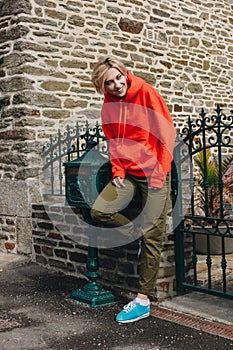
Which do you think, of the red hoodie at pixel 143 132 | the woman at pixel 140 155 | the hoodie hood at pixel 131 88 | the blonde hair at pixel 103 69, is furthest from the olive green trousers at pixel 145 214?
the blonde hair at pixel 103 69

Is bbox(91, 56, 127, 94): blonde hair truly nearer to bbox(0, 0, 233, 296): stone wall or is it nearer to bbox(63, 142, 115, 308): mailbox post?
bbox(63, 142, 115, 308): mailbox post

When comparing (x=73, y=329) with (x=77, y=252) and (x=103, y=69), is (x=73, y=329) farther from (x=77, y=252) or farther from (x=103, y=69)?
(x=103, y=69)

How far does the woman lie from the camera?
13.4ft

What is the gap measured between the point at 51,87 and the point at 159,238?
12.4ft

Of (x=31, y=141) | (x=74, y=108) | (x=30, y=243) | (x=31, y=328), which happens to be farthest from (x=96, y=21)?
(x=31, y=328)

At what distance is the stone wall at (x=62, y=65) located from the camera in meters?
6.87

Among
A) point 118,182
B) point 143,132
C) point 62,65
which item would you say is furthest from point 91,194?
point 62,65

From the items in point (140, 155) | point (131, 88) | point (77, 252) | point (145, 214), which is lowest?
point (77, 252)

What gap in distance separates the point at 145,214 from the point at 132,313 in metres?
0.80

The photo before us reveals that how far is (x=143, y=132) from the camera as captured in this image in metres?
4.12

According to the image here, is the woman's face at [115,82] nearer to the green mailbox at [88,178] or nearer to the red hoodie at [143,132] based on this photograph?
the red hoodie at [143,132]

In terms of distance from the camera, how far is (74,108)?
25.1 ft

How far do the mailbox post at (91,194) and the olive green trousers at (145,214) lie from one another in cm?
27

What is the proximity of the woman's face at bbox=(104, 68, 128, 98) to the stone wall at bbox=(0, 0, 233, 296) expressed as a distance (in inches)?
113
